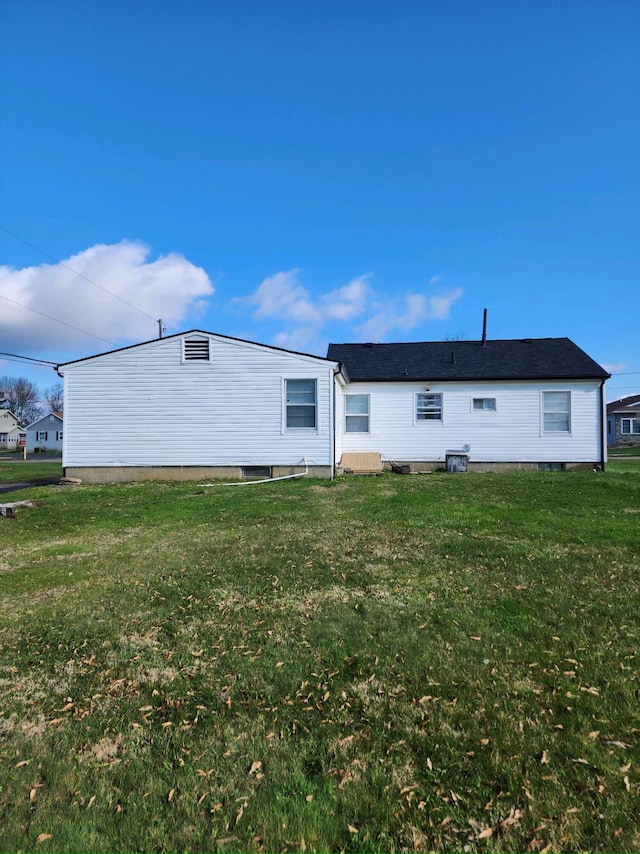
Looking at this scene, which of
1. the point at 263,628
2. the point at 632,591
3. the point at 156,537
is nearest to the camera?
the point at 263,628

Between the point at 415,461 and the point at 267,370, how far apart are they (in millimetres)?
6252

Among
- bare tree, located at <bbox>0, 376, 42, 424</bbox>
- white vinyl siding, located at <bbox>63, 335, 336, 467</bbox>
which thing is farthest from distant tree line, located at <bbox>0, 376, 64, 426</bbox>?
white vinyl siding, located at <bbox>63, 335, 336, 467</bbox>

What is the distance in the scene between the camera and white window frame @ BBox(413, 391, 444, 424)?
52.1ft

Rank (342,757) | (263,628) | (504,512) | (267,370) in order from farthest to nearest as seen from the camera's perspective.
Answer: (267,370) → (504,512) → (263,628) → (342,757)

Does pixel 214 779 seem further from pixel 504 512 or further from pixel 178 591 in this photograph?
pixel 504 512

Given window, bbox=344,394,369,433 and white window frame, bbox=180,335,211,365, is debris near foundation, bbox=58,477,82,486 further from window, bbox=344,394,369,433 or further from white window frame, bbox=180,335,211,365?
window, bbox=344,394,369,433

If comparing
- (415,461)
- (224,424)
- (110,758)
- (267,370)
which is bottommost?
(110,758)

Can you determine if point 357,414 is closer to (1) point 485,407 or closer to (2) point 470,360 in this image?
(1) point 485,407

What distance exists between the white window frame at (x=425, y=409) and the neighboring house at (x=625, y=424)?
30410 mm

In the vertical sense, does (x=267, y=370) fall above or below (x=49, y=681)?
above

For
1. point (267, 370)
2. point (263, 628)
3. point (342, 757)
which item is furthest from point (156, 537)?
point (267, 370)

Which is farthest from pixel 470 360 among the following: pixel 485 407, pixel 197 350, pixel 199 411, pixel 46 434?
pixel 46 434

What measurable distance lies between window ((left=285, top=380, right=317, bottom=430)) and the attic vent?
101 inches

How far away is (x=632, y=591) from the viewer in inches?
171
